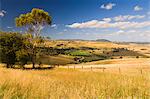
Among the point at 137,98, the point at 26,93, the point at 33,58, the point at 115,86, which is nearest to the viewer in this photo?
the point at 137,98

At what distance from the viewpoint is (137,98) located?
6781mm

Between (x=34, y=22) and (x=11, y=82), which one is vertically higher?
(x=34, y=22)

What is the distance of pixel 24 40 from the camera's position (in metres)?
57.6

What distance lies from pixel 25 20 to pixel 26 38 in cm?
331

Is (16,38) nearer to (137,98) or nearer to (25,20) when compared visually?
(25,20)

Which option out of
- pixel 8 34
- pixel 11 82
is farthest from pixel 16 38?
pixel 11 82

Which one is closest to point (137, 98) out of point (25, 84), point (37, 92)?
point (37, 92)

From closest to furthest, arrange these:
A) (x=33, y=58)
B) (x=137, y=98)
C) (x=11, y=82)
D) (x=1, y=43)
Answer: (x=137, y=98) < (x=11, y=82) < (x=1, y=43) < (x=33, y=58)

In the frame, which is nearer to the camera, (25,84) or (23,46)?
(25,84)

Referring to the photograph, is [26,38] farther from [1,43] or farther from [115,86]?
[115,86]

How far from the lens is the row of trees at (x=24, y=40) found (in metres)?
55.8

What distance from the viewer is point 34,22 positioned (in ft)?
189

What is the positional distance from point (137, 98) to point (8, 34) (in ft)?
169

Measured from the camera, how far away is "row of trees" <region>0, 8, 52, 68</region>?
5575cm
